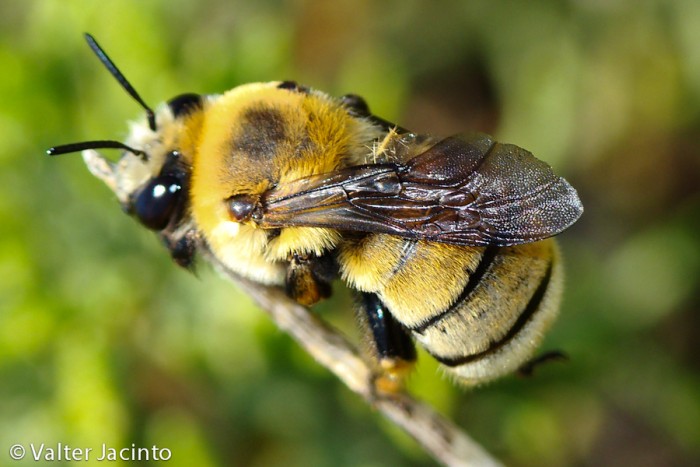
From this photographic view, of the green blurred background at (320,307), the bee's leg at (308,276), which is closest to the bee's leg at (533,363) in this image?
the green blurred background at (320,307)

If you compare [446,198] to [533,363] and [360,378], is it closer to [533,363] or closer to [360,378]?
[360,378]

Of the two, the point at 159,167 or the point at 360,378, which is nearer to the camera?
the point at 159,167

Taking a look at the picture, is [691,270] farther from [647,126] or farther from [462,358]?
[462,358]

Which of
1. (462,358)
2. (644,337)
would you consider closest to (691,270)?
(644,337)

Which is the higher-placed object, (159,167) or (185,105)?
(185,105)
